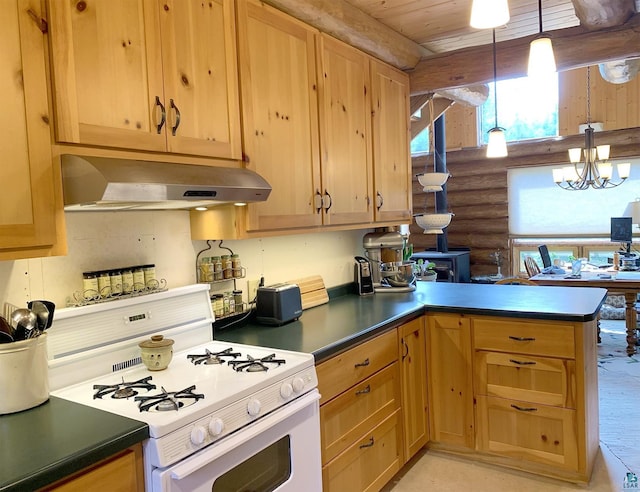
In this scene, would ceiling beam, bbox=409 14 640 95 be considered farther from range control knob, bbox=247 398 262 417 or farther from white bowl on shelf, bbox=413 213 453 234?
range control knob, bbox=247 398 262 417

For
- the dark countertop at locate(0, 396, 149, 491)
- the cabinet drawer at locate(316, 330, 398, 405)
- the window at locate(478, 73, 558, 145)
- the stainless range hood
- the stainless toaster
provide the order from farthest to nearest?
the window at locate(478, 73, 558, 145) < the stainless toaster < the cabinet drawer at locate(316, 330, 398, 405) < the stainless range hood < the dark countertop at locate(0, 396, 149, 491)

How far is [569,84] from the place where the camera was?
22.6ft

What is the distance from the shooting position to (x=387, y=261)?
3506mm

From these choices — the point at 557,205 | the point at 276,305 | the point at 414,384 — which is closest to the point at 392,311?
the point at 414,384

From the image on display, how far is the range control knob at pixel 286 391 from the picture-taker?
176cm

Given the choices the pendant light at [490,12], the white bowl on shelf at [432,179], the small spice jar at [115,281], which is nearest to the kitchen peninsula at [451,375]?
the small spice jar at [115,281]

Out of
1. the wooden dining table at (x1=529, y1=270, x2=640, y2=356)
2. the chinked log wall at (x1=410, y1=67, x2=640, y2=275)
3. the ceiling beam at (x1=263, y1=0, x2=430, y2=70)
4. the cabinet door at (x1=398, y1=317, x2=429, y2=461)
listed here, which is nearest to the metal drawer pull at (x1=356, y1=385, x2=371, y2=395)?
the cabinet door at (x1=398, y1=317, x2=429, y2=461)

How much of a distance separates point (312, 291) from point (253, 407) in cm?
137

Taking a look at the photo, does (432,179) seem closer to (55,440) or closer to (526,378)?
(526,378)

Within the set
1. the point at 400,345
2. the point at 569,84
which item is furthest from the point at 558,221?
the point at 400,345

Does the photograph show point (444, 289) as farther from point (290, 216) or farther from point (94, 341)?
point (94, 341)

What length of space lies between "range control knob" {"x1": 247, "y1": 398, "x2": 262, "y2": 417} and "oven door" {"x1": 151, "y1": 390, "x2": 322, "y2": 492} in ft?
0.13

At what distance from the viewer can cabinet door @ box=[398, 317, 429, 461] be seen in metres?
2.68

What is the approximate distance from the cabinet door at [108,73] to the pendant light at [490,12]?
42.5 inches
